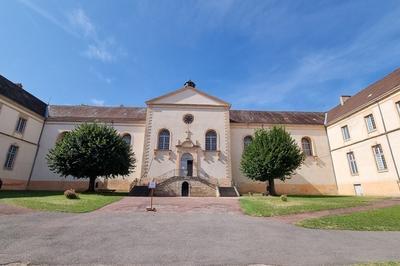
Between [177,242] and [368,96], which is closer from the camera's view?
[177,242]

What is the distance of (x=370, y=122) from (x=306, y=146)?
23.6 feet

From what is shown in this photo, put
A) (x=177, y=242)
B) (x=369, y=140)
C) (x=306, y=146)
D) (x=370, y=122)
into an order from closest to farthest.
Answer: (x=177, y=242) < (x=369, y=140) < (x=370, y=122) < (x=306, y=146)

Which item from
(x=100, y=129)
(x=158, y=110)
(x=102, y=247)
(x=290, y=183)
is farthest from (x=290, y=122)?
(x=102, y=247)

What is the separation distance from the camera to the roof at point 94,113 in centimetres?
2619

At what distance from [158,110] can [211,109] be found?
6024 mm

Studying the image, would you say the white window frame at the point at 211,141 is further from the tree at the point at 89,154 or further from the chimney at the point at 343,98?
the chimney at the point at 343,98

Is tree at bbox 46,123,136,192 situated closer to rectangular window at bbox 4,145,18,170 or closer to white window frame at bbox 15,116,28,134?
rectangular window at bbox 4,145,18,170

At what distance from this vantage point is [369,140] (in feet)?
66.6

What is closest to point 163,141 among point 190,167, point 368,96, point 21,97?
point 190,167

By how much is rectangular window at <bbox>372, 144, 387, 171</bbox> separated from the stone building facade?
0.27 ft

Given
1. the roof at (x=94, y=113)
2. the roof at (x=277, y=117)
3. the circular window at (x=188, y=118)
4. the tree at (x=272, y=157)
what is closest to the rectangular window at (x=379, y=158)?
the tree at (x=272, y=157)

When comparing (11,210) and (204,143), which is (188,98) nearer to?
(204,143)

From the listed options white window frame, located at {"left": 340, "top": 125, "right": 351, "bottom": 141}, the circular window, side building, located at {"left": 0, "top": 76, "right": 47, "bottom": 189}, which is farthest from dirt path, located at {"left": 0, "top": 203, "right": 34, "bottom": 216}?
white window frame, located at {"left": 340, "top": 125, "right": 351, "bottom": 141}

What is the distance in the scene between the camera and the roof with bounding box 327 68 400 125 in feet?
62.5
